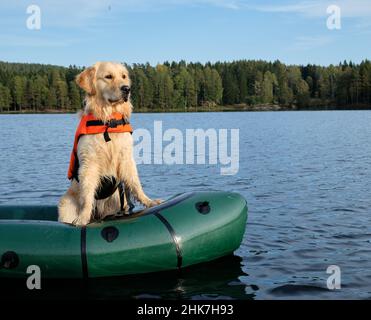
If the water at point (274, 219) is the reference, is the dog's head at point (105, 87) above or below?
above

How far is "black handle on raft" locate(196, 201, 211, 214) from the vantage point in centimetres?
666

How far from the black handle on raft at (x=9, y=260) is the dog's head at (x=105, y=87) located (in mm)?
1939

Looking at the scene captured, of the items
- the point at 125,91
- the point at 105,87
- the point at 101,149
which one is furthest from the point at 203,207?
the point at 105,87

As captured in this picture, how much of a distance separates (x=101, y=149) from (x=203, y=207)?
1467 millimetres

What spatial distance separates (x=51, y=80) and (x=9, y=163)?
96751 mm

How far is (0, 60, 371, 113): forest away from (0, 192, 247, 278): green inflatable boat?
9279cm

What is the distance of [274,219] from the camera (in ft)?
31.9

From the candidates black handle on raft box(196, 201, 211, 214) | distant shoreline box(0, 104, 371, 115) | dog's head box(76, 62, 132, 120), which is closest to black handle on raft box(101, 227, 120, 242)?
black handle on raft box(196, 201, 211, 214)

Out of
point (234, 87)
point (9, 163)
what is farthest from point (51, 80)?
point (9, 163)

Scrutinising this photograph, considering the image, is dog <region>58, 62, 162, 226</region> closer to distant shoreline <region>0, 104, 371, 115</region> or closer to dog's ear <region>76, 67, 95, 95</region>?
dog's ear <region>76, 67, 95, 95</region>

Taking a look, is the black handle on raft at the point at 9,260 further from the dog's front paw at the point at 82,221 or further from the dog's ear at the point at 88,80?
the dog's ear at the point at 88,80

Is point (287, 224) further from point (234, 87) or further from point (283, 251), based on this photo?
point (234, 87)

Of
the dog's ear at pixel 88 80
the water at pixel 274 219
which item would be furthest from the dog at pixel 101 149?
the water at pixel 274 219

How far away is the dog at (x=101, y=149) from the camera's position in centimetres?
642
